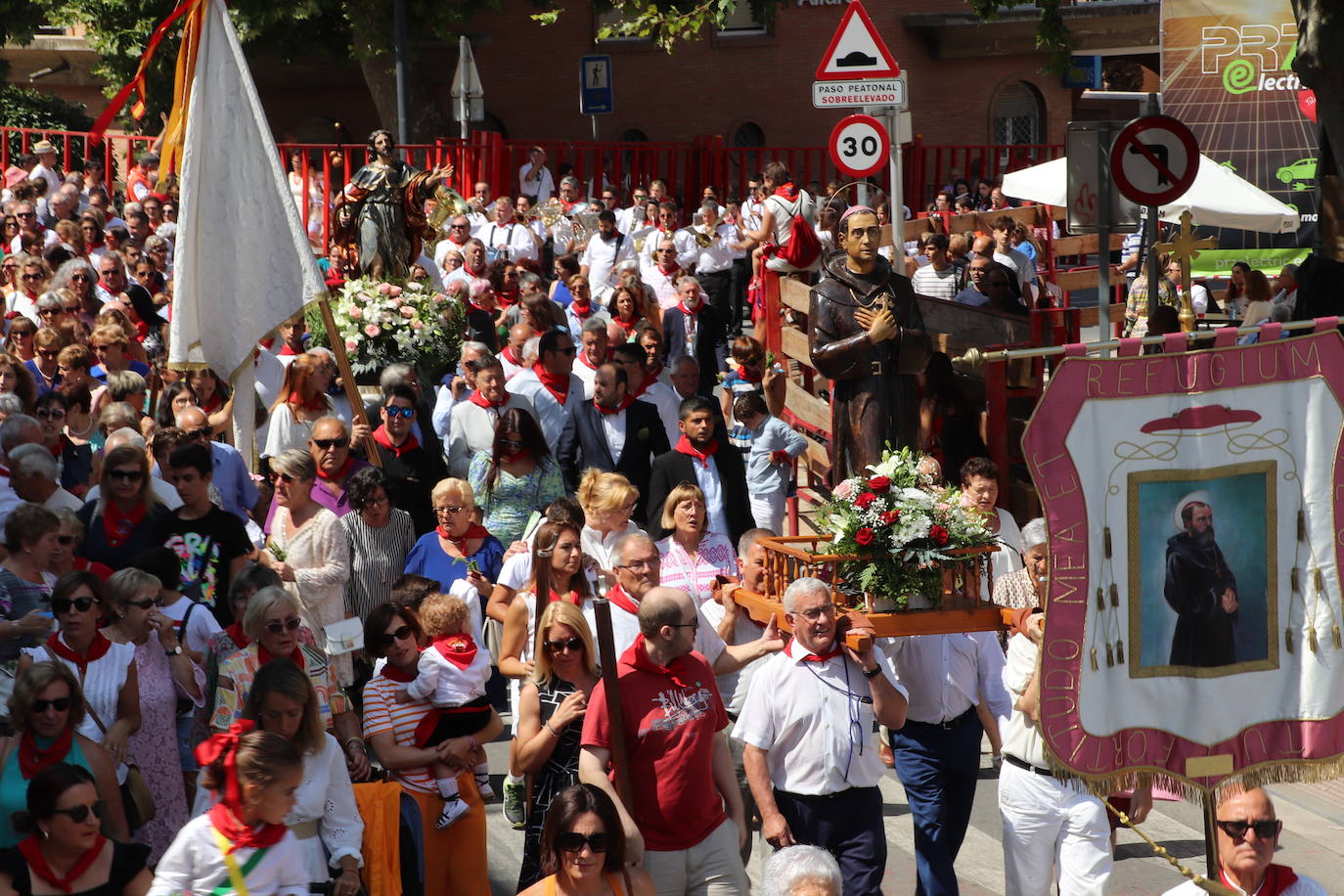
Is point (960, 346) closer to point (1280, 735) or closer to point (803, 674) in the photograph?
point (803, 674)

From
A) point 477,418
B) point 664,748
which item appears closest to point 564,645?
point 664,748

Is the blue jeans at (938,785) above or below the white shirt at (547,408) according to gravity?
below

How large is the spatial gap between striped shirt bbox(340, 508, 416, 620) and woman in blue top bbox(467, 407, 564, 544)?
2.13 feet

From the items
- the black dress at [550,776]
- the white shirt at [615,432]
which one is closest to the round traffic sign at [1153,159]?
the white shirt at [615,432]

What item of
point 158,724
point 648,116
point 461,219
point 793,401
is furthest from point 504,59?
point 158,724

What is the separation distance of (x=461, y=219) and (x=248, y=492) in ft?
28.3

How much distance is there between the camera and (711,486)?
10.2m

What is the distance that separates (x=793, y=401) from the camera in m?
14.5

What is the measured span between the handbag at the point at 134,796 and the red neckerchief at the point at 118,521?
49.3 inches

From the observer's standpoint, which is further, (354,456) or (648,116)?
(648,116)

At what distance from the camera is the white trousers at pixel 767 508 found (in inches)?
449

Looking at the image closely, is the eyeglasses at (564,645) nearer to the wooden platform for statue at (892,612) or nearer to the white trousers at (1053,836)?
A: the wooden platform for statue at (892,612)

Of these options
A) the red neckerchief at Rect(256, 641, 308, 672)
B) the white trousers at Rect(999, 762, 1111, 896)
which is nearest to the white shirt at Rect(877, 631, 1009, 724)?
the white trousers at Rect(999, 762, 1111, 896)

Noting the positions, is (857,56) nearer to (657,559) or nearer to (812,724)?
(657,559)
